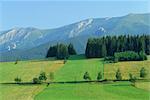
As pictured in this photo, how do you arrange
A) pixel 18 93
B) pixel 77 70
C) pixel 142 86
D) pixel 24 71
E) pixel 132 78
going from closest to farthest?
pixel 18 93
pixel 142 86
pixel 132 78
pixel 77 70
pixel 24 71

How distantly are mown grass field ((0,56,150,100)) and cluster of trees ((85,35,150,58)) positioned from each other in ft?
21.3

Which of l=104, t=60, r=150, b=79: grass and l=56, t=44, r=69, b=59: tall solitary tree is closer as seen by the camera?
l=104, t=60, r=150, b=79: grass

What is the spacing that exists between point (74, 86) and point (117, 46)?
238ft

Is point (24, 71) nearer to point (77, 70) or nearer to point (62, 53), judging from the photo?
point (77, 70)

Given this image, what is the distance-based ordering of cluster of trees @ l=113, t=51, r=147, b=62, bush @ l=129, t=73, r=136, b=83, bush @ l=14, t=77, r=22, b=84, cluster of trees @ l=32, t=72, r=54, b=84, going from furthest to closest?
cluster of trees @ l=113, t=51, r=147, b=62 → bush @ l=14, t=77, r=22, b=84 → cluster of trees @ l=32, t=72, r=54, b=84 → bush @ l=129, t=73, r=136, b=83

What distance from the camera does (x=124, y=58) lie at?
458 ft

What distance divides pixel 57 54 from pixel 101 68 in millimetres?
46667

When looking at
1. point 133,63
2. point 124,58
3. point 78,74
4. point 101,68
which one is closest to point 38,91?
point 78,74

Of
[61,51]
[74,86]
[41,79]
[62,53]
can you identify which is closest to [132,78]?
[74,86]

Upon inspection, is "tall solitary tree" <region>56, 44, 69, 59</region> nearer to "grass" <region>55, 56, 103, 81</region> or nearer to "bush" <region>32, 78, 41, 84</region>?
"grass" <region>55, 56, 103, 81</region>

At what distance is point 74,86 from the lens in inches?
3679

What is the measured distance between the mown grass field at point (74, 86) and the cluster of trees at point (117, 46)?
21.3 feet

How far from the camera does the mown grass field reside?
243 ft

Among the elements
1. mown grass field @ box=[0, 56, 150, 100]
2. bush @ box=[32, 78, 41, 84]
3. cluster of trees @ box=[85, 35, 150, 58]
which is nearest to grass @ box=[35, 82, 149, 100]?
mown grass field @ box=[0, 56, 150, 100]
